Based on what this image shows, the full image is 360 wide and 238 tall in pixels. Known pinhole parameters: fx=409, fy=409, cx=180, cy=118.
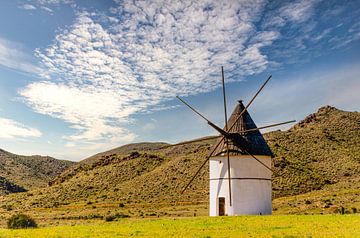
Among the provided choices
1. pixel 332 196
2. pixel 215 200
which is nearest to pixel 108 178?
pixel 332 196

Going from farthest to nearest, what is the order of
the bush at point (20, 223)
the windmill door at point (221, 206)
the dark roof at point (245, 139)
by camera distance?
the windmill door at point (221, 206), the dark roof at point (245, 139), the bush at point (20, 223)

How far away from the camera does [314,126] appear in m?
87.2

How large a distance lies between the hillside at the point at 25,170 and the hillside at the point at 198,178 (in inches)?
441

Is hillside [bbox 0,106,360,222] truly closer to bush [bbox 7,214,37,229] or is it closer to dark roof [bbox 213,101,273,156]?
dark roof [bbox 213,101,273,156]

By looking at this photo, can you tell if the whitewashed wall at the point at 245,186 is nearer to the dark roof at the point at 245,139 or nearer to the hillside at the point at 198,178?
the dark roof at the point at 245,139

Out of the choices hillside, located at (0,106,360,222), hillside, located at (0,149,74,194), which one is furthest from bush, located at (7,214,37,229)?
hillside, located at (0,149,74,194)

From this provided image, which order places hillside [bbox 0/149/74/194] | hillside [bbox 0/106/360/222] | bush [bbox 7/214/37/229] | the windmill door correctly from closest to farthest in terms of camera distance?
bush [bbox 7/214/37/229]
the windmill door
hillside [bbox 0/106/360/222]
hillside [bbox 0/149/74/194]

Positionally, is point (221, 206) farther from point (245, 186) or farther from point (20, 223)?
point (20, 223)

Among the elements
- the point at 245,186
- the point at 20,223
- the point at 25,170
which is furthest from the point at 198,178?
the point at 25,170

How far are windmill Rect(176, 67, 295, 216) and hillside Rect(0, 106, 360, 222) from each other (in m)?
17.0

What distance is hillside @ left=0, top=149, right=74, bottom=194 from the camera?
94.7 meters

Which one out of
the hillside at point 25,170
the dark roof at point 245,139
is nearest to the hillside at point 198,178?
the hillside at point 25,170

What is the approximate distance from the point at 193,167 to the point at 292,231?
188ft

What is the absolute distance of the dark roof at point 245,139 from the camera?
28391mm
